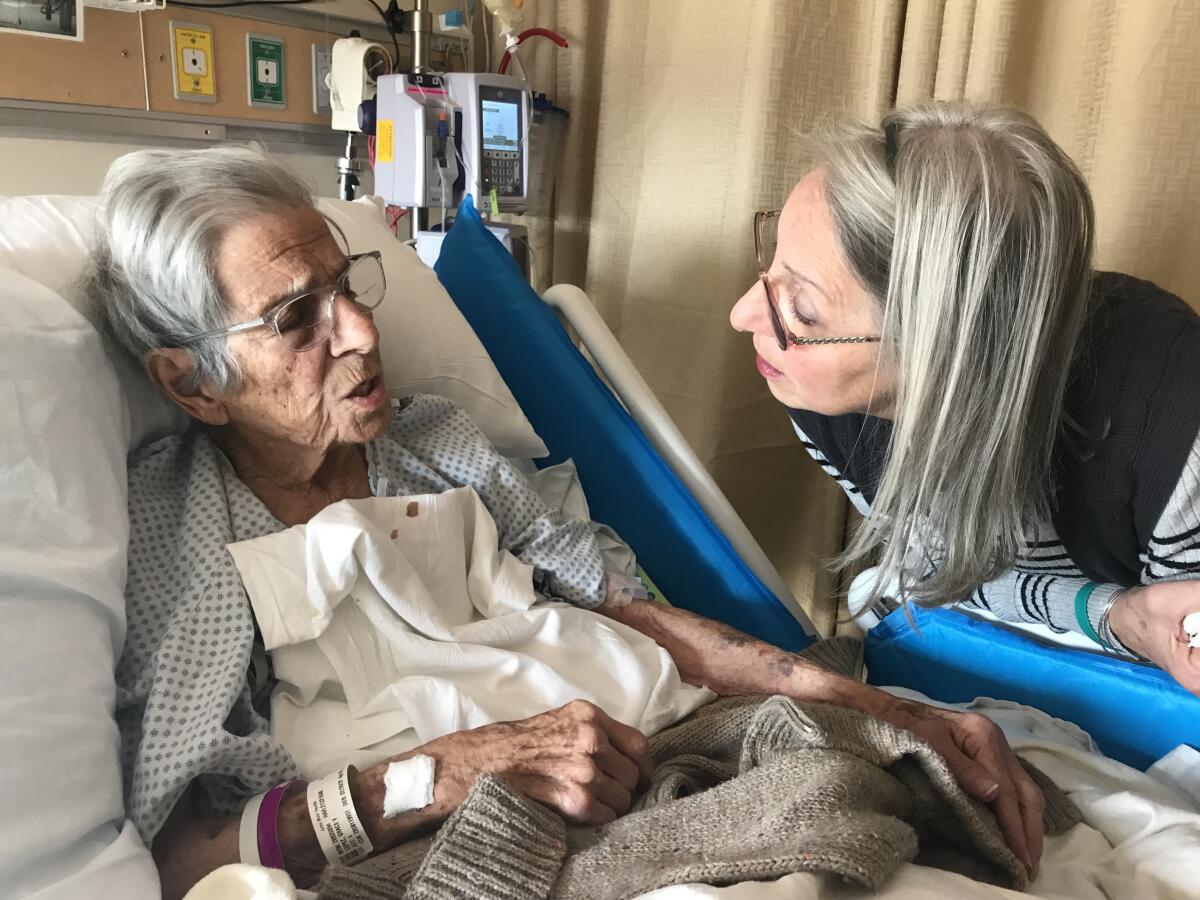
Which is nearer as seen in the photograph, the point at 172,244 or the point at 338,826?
the point at 338,826

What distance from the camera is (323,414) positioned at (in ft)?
3.91

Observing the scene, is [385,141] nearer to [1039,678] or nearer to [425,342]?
[425,342]

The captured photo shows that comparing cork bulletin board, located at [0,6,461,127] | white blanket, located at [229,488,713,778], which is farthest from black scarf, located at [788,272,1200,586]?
cork bulletin board, located at [0,6,461,127]

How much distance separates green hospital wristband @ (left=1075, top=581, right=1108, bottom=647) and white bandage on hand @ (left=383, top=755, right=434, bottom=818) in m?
0.86

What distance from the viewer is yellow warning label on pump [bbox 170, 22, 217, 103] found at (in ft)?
6.10

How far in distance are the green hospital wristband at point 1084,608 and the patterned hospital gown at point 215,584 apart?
0.63 m

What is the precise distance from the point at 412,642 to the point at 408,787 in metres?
0.22

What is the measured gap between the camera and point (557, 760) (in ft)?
3.09

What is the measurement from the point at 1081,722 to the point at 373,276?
1.17m

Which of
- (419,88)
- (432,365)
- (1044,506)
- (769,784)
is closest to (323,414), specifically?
(432,365)

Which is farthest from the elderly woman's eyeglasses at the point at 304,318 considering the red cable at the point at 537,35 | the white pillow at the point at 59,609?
the red cable at the point at 537,35

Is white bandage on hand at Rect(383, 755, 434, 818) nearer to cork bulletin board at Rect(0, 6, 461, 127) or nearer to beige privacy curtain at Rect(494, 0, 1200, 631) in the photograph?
beige privacy curtain at Rect(494, 0, 1200, 631)

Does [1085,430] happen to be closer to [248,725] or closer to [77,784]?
[248,725]

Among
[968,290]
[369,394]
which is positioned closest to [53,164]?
[369,394]
